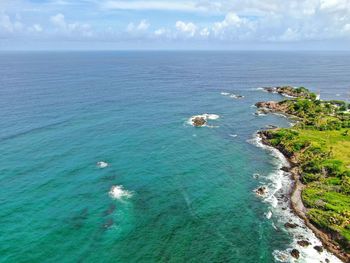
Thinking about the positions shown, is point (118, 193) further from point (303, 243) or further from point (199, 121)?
point (199, 121)

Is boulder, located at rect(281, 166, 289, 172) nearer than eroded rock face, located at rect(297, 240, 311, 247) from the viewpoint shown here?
No

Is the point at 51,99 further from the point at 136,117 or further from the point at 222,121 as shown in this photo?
the point at 222,121

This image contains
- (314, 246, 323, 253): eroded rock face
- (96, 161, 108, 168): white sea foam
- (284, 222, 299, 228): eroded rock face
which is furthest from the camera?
(96, 161, 108, 168): white sea foam

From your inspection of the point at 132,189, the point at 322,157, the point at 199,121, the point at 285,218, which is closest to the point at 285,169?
the point at 322,157

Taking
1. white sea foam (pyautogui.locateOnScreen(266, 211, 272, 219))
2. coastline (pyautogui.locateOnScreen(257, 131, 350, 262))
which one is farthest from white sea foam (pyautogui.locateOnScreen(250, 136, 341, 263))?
coastline (pyautogui.locateOnScreen(257, 131, 350, 262))

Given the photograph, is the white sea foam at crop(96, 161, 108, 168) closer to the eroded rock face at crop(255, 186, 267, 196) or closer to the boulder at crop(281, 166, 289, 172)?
the eroded rock face at crop(255, 186, 267, 196)

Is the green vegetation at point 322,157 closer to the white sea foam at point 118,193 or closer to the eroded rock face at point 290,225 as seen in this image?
the eroded rock face at point 290,225

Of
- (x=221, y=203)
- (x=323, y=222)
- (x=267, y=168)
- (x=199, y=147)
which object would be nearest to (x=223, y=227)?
(x=221, y=203)
